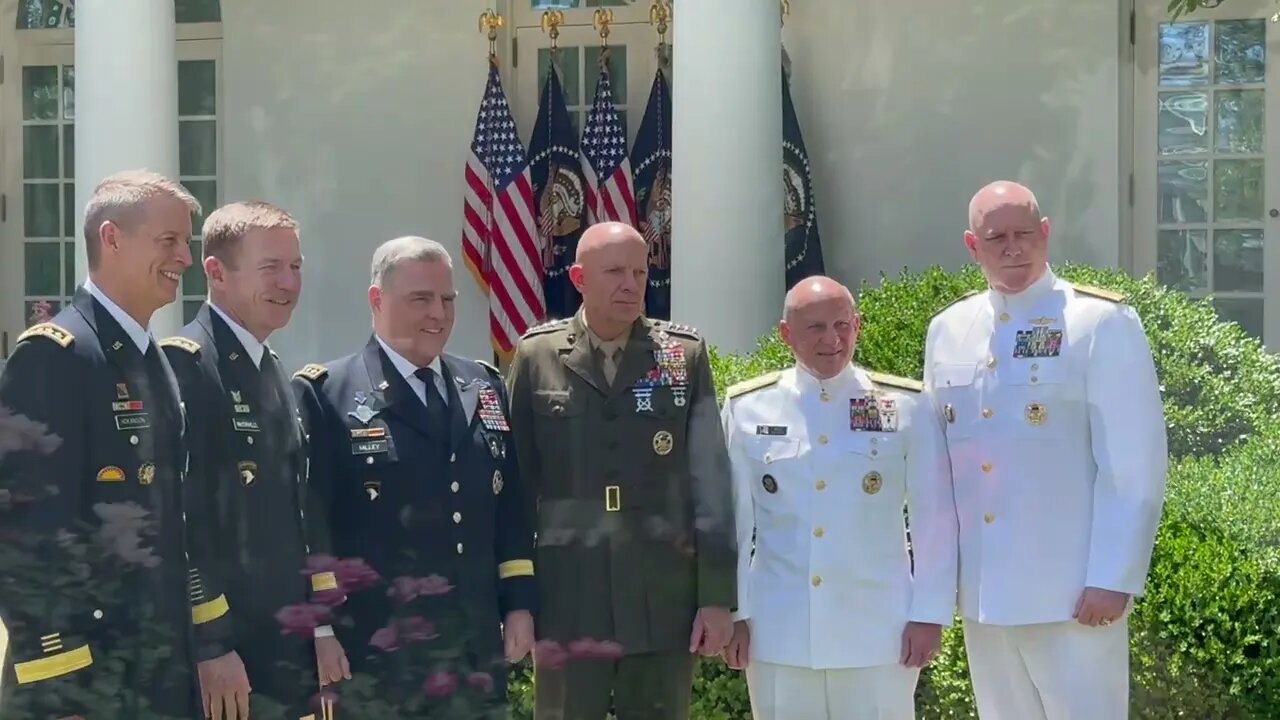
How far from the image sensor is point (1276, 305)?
362 inches

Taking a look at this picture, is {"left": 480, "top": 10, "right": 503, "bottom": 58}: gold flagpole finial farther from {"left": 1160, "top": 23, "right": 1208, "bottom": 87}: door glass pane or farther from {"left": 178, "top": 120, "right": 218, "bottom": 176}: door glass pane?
{"left": 1160, "top": 23, "right": 1208, "bottom": 87}: door glass pane

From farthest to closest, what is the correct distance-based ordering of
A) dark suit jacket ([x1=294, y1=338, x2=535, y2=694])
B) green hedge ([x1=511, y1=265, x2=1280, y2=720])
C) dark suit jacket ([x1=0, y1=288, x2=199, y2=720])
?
green hedge ([x1=511, y1=265, x2=1280, y2=720]) < dark suit jacket ([x1=294, y1=338, x2=535, y2=694]) < dark suit jacket ([x1=0, y1=288, x2=199, y2=720])

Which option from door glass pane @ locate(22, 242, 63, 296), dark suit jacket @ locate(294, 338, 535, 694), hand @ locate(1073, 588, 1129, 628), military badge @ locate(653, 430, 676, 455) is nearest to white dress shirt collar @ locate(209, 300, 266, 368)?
dark suit jacket @ locate(294, 338, 535, 694)

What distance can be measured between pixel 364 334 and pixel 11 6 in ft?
11.9

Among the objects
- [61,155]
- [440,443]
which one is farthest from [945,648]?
[61,155]

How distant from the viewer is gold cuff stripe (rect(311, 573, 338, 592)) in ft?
10.7

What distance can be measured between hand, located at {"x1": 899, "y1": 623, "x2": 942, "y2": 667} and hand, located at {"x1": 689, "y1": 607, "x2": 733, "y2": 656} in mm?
433

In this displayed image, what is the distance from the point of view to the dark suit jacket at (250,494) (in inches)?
119

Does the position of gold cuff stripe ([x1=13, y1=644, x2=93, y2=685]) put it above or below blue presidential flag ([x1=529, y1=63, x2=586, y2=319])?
below

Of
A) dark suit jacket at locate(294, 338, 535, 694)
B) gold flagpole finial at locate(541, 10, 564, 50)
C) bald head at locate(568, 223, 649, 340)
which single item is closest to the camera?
dark suit jacket at locate(294, 338, 535, 694)

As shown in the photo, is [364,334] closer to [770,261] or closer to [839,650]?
[770,261]

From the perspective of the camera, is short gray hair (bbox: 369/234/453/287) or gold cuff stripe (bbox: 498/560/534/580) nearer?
short gray hair (bbox: 369/234/453/287)

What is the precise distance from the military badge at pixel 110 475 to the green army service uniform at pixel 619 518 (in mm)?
1107

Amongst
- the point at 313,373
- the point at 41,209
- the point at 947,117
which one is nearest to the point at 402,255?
the point at 313,373
